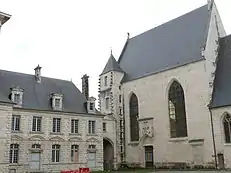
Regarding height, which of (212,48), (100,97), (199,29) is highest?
(199,29)

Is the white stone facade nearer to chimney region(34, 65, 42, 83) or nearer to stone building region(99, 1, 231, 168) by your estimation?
stone building region(99, 1, 231, 168)

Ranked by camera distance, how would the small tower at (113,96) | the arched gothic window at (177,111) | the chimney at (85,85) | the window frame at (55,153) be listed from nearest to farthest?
the window frame at (55,153), the arched gothic window at (177,111), the chimney at (85,85), the small tower at (113,96)

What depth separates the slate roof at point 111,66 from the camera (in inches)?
1139

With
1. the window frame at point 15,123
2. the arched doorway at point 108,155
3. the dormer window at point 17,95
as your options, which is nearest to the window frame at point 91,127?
the arched doorway at point 108,155

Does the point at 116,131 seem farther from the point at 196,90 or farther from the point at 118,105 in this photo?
the point at 196,90

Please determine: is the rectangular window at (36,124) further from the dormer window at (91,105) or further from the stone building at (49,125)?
the dormer window at (91,105)

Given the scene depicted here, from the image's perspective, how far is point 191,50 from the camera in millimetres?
23703

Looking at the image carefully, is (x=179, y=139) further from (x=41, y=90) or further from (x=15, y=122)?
(x=15, y=122)

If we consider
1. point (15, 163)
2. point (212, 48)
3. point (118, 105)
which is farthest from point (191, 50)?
point (15, 163)

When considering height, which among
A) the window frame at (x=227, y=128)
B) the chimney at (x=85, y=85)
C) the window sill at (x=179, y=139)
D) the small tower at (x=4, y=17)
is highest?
the small tower at (x=4, y=17)

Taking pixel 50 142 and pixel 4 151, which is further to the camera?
pixel 50 142

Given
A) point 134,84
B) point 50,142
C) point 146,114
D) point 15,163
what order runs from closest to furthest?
point 15,163, point 50,142, point 146,114, point 134,84

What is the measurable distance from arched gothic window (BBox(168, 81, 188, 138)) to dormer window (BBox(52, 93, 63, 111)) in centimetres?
859

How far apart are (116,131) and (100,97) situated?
4.20m
